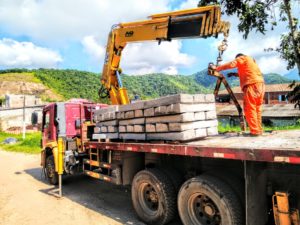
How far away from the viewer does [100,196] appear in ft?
26.1

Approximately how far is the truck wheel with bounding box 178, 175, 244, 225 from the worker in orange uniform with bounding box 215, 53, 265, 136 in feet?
5.40

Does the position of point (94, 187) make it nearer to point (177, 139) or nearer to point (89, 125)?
point (89, 125)

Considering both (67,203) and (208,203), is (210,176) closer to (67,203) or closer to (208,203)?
(208,203)

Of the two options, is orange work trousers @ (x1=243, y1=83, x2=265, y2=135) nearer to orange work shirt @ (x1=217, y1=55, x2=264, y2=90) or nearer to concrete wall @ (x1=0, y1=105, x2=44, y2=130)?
orange work shirt @ (x1=217, y1=55, x2=264, y2=90)

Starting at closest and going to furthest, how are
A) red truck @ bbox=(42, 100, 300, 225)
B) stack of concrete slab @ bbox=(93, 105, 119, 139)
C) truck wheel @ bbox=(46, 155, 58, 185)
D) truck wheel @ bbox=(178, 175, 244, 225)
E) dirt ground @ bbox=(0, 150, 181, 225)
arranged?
red truck @ bbox=(42, 100, 300, 225) → truck wheel @ bbox=(178, 175, 244, 225) → dirt ground @ bbox=(0, 150, 181, 225) → stack of concrete slab @ bbox=(93, 105, 119, 139) → truck wheel @ bbox=(46, 155, 58, 185)

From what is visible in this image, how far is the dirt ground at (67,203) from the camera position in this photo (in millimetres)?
6273

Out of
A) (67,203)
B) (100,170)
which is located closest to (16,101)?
(67,203)

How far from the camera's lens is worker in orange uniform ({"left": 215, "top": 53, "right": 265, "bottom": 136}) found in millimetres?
5773

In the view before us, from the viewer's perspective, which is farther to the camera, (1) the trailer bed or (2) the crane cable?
(2) the crane cable

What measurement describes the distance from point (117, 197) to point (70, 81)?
89.6m

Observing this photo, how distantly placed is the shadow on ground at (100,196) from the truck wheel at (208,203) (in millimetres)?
931

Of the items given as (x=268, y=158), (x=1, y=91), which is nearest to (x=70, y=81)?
(x=1, y=91)

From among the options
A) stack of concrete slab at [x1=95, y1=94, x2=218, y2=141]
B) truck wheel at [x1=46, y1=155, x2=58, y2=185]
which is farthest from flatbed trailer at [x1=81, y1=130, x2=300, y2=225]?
truck wheel at [x1=46, y1=155, x2=58, y2=185]

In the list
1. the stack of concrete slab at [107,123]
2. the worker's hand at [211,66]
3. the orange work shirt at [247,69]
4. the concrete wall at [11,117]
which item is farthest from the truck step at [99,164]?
the concrete wall at [11,117]
